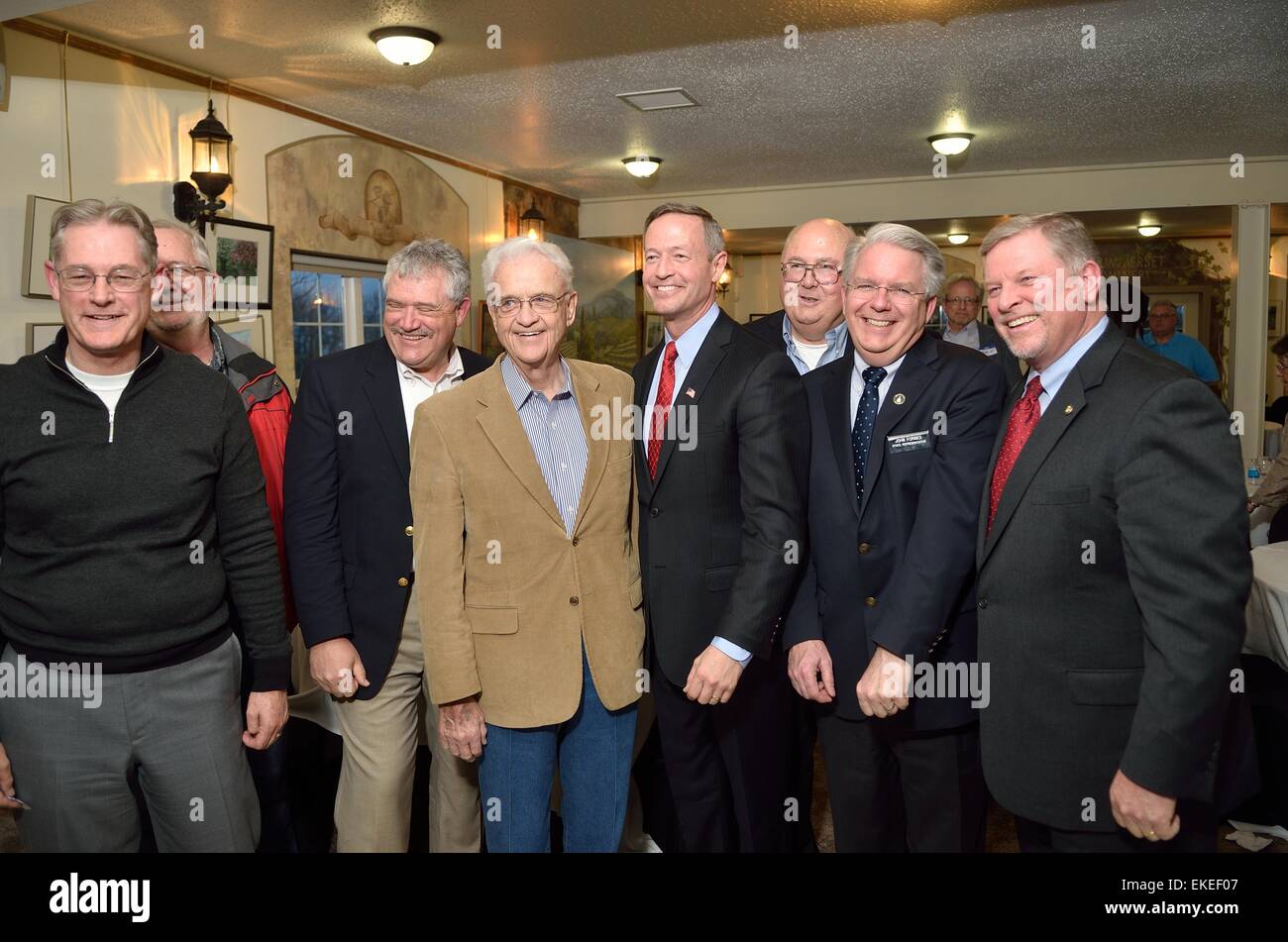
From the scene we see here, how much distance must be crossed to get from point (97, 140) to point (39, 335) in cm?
106

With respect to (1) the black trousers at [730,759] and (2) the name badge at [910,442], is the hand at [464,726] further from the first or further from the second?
(2) the name badge at [910,442]

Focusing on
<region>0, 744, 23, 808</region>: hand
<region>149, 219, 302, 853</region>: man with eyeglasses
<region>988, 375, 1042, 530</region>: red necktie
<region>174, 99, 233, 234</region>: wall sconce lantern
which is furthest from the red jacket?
<region>174, 99, 233, 234</region>: wall sconce lantern

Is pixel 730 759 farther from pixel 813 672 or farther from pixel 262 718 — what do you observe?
pixel 262 718

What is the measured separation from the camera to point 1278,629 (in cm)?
287

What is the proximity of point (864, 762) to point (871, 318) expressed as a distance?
1.02 m

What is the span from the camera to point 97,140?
479 centimetres

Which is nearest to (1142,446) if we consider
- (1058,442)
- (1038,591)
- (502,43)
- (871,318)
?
(1058,442)

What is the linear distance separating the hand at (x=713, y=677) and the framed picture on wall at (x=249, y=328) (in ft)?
15.2

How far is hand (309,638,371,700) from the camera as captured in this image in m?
2.30

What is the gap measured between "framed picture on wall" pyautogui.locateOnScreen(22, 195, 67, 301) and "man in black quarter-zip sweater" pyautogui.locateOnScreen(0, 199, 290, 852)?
302cm

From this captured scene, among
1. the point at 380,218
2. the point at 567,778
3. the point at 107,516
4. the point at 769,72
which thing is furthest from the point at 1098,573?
the point at 380,218
